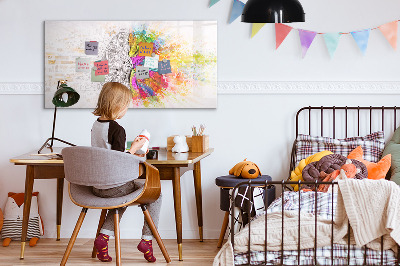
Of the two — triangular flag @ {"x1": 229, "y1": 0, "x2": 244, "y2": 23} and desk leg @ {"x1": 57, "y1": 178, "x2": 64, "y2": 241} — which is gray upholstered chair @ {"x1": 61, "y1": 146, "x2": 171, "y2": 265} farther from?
triangular flag @ {"x1": 229, "y1": 0, "x2": 244, "y2": 23}

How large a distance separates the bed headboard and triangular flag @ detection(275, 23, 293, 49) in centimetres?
52

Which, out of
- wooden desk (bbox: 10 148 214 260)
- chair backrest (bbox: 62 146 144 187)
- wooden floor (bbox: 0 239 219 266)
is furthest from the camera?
wooden floor (bbox: 0 239 219 266)

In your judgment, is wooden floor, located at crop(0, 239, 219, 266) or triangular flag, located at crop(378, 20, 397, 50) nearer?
wooden floor, located at crop(0, 239, 219, 266)

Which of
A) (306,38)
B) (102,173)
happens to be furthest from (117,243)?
(306,38)

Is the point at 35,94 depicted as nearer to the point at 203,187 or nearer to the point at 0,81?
the point at 0,81

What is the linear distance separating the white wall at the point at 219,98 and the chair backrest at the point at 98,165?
1.13m

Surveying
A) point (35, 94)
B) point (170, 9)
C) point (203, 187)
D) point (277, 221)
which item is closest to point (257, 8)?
point (277, 221)

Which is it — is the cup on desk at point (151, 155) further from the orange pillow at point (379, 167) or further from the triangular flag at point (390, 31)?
the triangular flag at point (390, 31)

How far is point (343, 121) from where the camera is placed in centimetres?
438

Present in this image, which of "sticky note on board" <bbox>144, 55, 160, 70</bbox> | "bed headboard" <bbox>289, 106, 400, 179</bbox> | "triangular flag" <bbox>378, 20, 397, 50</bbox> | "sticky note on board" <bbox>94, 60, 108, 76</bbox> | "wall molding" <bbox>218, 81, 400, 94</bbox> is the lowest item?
"bed headboard" <bbox>289, 106, 400, 179</bbox>

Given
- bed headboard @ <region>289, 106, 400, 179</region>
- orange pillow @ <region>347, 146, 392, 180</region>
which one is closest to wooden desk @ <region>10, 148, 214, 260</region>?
bed headboard @ <region>289, 106, 400, 179</region>

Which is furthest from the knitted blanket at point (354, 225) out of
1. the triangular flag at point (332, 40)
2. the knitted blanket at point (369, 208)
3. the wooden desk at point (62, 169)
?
the triangular flag at point (332, 40)

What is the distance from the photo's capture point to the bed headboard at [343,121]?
4.36 metres

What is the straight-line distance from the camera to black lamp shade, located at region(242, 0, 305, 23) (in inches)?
122
